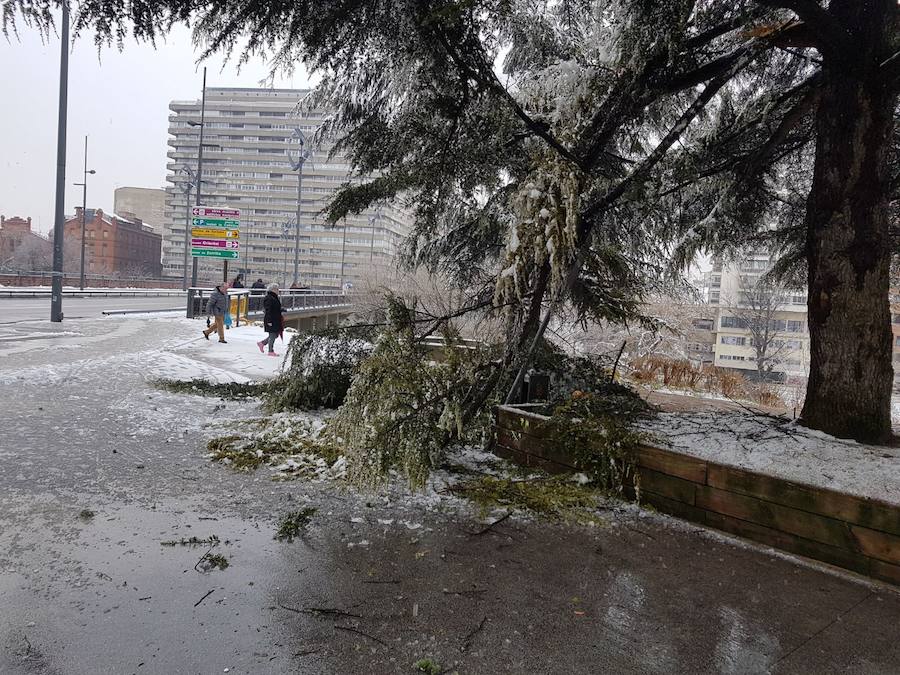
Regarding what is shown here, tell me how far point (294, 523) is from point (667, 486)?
8.69 ft

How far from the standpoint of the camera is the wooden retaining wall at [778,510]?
3.41 m

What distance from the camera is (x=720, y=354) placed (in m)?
49.9

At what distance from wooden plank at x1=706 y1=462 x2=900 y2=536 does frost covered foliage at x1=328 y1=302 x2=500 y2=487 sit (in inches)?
77.8

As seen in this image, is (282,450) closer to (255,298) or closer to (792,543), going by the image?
(792,543)

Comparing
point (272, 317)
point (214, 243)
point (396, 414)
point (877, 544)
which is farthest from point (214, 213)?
point (877, 544)

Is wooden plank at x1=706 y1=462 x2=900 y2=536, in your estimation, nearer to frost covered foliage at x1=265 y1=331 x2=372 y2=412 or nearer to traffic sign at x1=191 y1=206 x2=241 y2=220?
frost covered foliage at x1=265 y1=331 x2=372 y2=412

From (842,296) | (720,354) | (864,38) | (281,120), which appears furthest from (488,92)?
(281,120)

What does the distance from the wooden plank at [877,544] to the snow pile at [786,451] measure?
0.65ft

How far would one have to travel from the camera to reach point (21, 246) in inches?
3014

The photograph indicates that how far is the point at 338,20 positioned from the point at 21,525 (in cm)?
398

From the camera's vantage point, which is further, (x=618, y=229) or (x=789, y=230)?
(x=618, y=229)

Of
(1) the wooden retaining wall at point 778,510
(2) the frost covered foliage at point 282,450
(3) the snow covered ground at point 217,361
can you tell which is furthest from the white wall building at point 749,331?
(1) the wooden retaining wall at point 778,510

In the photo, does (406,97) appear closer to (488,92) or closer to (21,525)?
(488,92)

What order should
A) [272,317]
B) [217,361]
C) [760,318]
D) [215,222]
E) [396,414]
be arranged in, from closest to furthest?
[396,414] < [217,361] < [272,317] < [215,222] < [760,318]
